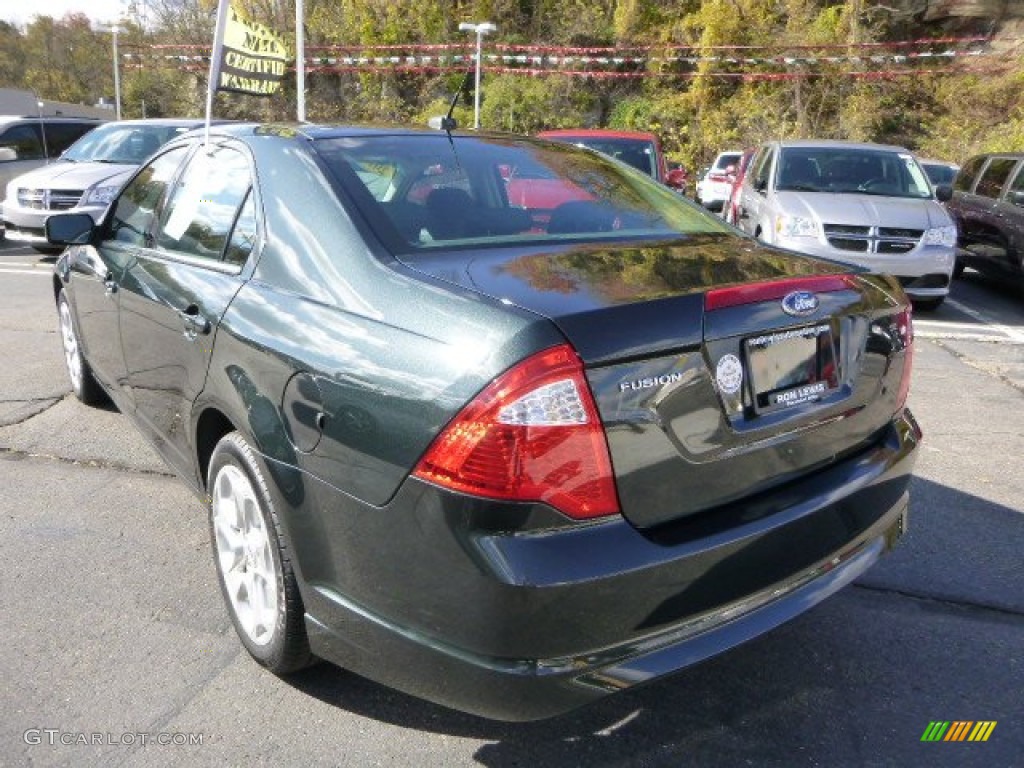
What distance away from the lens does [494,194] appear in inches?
117

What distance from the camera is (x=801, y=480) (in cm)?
235

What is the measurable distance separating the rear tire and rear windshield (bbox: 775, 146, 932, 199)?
700cm

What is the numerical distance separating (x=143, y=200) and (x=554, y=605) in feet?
9.90

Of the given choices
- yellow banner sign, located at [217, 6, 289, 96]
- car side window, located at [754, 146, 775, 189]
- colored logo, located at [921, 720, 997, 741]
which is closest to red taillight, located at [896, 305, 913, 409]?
colored logo, located at [921, 720, 997, 741]

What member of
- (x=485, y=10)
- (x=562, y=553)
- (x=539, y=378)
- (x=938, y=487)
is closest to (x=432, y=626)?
(x=562, y=553)

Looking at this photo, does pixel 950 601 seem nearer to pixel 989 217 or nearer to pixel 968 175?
pixel 989 217

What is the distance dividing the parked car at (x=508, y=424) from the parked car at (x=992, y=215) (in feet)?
27.0

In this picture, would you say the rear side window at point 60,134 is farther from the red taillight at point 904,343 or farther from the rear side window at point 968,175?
the red taillight at point 904,343

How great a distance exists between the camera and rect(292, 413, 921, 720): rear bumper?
1863 mm

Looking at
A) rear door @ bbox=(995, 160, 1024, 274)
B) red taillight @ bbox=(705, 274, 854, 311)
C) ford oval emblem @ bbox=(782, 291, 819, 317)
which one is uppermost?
red taillight @ bbox=(705, 274, 854, 311)

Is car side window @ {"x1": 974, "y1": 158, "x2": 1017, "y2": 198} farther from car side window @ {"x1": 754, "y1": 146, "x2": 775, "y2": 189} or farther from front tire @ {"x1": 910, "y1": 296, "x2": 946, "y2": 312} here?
car side window @ {"x1": 754, "y1": 146, "x2": 775, "y2": 189}

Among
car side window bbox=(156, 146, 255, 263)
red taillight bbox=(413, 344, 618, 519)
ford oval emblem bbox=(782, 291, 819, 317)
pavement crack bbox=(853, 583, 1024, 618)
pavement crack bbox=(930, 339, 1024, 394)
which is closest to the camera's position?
red taillight bbox=(413, 344, 618, 519)

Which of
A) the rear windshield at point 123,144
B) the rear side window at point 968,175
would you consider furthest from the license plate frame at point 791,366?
the rear side window at point 968,175

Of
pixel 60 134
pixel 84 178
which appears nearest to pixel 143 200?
pixel 84 178
